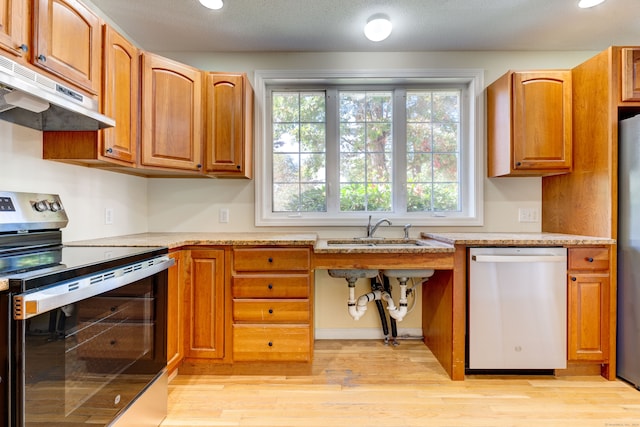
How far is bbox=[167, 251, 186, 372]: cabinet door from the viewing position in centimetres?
186

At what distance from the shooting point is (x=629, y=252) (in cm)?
196

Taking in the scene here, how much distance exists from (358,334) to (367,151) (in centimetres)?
152

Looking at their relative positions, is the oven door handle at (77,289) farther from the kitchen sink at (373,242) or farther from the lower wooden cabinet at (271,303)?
the kitchen sink at (373,242)

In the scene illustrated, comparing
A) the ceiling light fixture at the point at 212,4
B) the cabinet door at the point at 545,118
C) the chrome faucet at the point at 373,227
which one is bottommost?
the chrome faucet at the point at 373,227

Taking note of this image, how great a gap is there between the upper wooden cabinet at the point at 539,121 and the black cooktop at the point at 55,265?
2432mm

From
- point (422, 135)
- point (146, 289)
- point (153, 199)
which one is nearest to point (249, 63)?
point (153, 199)

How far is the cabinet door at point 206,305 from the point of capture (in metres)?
2.01

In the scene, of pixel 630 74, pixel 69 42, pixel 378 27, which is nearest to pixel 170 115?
pixel 69 42

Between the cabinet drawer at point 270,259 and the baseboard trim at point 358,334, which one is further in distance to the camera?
the baseboard trim at point 358,334

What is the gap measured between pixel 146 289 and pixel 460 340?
1805 mm

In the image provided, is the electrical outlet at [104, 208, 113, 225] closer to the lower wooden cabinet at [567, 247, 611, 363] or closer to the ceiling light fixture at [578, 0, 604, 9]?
the lower wooden cabinet at [567, 247, 611, 363]

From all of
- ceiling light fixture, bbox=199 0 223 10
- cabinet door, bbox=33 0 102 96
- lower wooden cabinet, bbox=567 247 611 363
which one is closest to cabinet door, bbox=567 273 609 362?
lower wooden cabinet, bbox=567 247 611 363

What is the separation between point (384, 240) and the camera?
2578 millimetres

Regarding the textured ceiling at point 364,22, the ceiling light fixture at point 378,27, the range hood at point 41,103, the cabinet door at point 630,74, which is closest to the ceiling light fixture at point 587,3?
the textured ceiling at point 364,22
